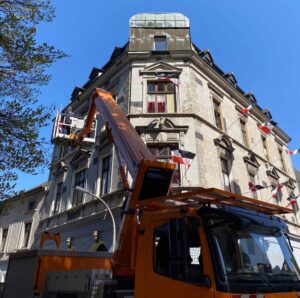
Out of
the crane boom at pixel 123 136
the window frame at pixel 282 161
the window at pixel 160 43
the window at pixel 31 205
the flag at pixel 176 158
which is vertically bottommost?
the crane boom at pixel 123 136

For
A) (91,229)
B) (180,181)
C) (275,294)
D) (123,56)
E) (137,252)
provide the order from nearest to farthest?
(275,294) → (137,252) → (180,181) → (91,229) → (123,56)

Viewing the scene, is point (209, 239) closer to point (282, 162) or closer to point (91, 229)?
point (91, 229)

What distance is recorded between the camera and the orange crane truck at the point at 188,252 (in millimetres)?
3461

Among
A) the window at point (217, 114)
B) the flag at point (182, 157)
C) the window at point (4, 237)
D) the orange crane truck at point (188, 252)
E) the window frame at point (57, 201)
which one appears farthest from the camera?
the window at point (4, 237)

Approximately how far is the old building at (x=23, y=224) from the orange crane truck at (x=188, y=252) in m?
16.4

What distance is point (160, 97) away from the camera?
51.9ft

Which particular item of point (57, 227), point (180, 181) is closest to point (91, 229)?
point (57, 227)

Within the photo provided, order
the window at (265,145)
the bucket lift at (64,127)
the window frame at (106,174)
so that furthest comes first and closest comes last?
the window at (265,145)
the window frame at (106,174)
the bucket lift at (64,127)

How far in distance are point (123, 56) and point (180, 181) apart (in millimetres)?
8215

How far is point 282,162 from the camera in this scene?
2372cm

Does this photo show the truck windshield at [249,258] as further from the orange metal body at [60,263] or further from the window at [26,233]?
the window at [26,233]

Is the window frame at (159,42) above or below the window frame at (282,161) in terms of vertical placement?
above

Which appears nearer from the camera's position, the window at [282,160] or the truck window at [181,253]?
the truck window at [181,253]

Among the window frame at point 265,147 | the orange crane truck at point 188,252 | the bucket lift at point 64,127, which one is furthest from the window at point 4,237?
the orange crane truck at point 188,252
